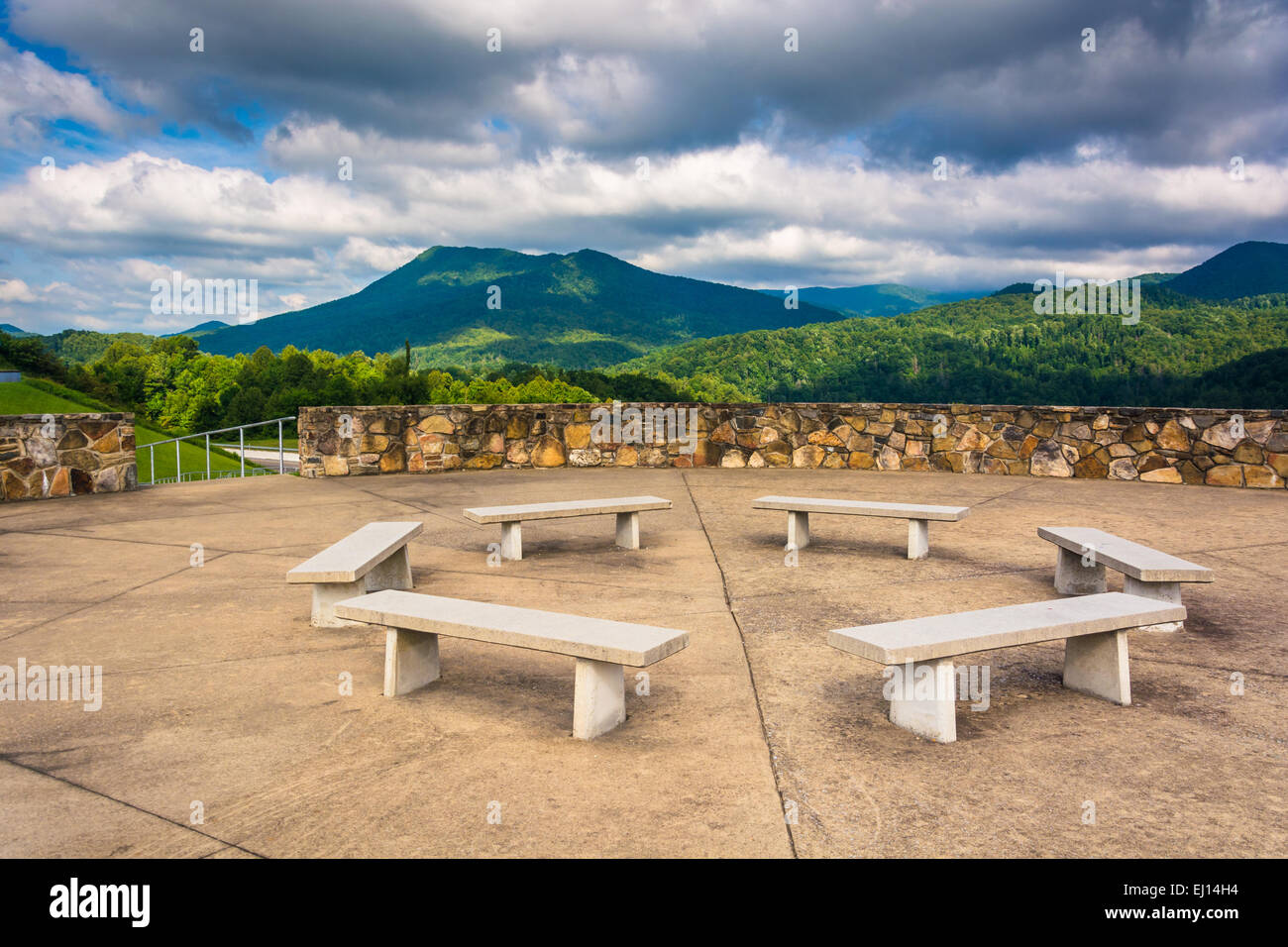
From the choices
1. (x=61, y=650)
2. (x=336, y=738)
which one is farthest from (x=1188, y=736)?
(x=61, y=650)

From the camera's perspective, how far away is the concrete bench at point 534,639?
310 cm

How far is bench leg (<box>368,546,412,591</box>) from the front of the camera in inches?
207

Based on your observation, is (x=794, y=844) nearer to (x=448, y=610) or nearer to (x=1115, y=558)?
(x=448, y=610)

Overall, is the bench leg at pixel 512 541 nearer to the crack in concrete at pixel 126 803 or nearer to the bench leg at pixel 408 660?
the bench leg at pixel 408 660

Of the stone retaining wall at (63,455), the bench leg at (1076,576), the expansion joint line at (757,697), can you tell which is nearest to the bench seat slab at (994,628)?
the expansion joint line at (757,697)

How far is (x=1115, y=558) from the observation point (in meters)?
4.60

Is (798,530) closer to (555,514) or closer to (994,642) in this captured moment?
(555,514)

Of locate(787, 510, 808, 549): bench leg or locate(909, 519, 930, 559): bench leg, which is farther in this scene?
locate(787, 510, 808, 549): bench leg

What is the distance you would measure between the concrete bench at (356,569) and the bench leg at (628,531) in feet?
5.17

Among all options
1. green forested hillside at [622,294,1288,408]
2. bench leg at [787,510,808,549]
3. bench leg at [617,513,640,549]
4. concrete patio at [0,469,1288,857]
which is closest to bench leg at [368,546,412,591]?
concrete patio at [0,469,1288,857]

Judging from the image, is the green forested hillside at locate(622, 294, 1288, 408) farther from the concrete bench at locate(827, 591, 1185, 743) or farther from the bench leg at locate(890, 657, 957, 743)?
the bench leg at locate(890, 657, 957, 743)

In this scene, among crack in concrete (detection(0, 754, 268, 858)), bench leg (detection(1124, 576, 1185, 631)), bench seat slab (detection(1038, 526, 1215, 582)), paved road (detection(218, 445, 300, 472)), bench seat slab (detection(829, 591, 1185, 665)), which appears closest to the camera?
crack in concrete (detection(0, 754, 268, 858))

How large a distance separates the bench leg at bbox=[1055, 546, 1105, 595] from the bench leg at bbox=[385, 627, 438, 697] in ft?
12.1
